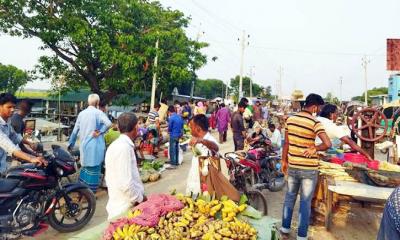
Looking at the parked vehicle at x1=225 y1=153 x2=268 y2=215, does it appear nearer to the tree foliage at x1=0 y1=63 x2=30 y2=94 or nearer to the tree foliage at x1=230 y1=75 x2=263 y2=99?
the tree foliage at x1=0 y1=63 x2=30 y2=94

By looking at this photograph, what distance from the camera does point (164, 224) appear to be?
9.52 feet

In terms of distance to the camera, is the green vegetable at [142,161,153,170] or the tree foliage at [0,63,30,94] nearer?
the green vegetable at [142,161,153,170]

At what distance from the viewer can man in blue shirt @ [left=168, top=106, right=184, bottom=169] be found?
973cm

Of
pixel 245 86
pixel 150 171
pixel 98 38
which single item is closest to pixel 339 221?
pixel 150 171

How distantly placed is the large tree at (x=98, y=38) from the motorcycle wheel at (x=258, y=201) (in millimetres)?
9053

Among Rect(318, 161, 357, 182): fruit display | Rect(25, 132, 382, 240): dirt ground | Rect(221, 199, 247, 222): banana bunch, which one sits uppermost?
Rect(318, 161, 357, 182): fruit display

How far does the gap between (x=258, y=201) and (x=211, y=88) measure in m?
78.8

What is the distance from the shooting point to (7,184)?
4.46 meters

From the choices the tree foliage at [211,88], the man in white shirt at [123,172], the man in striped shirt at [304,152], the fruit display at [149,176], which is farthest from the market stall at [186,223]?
the tree foliage at [211,88]

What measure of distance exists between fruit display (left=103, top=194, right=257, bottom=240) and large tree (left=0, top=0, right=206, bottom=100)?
10921 mm

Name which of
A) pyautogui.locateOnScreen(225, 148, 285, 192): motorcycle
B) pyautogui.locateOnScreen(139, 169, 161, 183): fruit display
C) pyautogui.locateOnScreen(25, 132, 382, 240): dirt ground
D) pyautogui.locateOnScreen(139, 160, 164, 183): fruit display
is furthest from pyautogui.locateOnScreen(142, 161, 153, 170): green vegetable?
pyautogui.locateOnScreen(225, 148, 285, 192): motorcycle

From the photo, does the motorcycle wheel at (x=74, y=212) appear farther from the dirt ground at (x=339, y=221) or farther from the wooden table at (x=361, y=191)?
the wooden table at (x=361, y=191)

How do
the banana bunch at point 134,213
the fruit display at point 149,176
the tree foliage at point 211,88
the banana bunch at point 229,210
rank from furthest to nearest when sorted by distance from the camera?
the tree foliage at point 211,88 < the fruit display at point 149,176 < the banana bunch at point 229,210 < the banana bunch at point 134,213

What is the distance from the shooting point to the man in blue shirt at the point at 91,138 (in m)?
6.48
